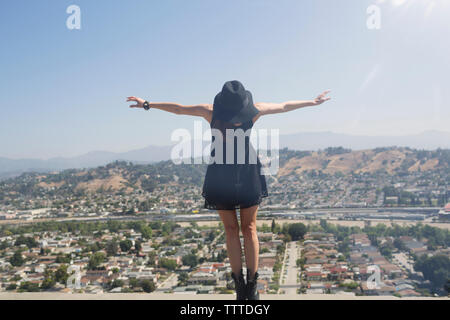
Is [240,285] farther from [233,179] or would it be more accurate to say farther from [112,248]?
[112,248]

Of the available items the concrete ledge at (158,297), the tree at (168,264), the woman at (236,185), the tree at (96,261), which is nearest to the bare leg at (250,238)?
the woman at (236,185)

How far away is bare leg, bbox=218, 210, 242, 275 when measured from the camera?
158 cm

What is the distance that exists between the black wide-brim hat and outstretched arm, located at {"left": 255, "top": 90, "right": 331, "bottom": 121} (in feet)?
0.20

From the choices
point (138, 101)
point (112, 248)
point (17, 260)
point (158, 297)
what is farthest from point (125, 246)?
point (138, 101)

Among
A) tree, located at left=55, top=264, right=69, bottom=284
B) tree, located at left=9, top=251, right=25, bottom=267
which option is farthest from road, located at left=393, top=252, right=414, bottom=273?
tree, located at left=9, top=251, right=25, bottom=267

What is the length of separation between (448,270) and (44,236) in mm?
16610

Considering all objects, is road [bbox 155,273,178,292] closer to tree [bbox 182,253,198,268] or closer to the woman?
tree [bbox 182,253,198,268]

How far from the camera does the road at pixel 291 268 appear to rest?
7035mm

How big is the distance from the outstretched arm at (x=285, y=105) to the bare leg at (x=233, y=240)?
493 millimetres

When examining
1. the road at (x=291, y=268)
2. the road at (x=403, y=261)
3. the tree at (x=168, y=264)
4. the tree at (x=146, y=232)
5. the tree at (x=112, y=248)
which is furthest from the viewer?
the tree at (x=146, y=232)

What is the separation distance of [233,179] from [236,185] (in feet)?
0.10

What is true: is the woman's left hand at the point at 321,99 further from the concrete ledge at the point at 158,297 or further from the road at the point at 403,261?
the road at the point at 403,261

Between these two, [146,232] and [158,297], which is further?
[146,232]

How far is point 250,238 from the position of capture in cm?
158
